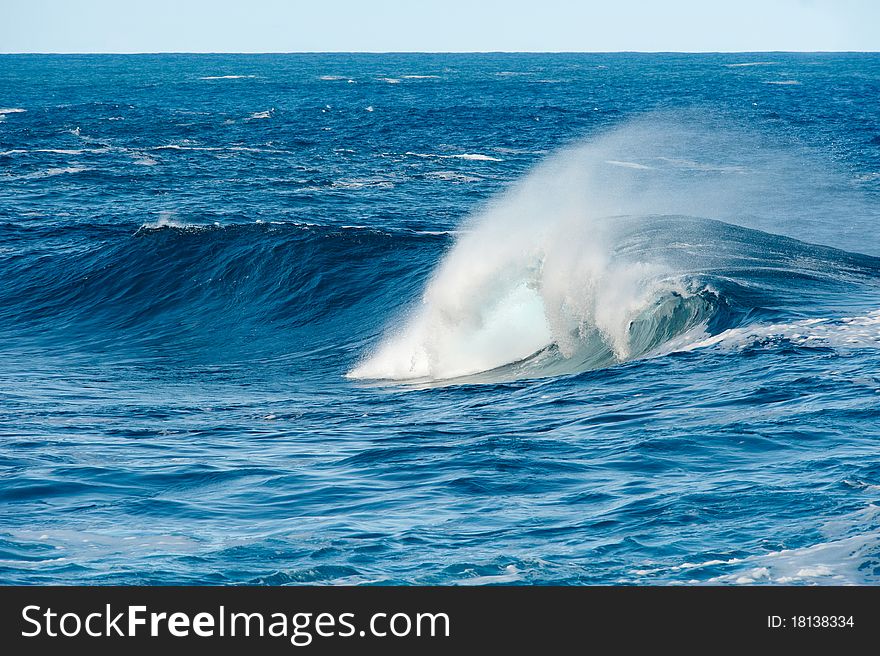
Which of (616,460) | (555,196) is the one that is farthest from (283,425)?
(555,196)

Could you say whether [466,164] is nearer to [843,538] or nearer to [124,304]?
[124,304]

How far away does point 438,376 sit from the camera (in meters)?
18.5

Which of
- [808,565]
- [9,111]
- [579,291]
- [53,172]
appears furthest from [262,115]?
[808,565]

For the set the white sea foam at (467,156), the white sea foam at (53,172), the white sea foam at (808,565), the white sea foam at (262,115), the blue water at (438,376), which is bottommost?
the white sea foam at (808,565)

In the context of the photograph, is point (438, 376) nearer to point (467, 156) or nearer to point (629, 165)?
point (629, 165)

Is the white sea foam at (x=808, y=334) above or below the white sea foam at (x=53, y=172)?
below

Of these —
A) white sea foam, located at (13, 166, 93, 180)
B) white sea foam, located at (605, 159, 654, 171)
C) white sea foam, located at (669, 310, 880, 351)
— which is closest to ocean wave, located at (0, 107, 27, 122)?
white sea foam, located at (13, 166, 93, 180)

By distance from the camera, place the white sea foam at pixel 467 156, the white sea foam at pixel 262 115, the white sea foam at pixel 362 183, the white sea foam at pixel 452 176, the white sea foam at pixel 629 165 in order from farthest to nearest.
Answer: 1. the white sea foam at pixel 262 115
2. the white sea foam at pixel 467 156
3. the white sea foam at pixel 629 165
4. the white sea foam at pixel 452 176
5. the white sea foam at pixel 362 183

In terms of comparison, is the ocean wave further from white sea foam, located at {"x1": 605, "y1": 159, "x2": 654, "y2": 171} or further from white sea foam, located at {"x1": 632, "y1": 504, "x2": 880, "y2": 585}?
white sea foam, located at {"x1": 632, "y1": 504, "x2": 880, "y2": 585}

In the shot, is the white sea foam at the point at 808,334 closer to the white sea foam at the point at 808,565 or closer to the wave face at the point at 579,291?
the wave face at the point at 579,291

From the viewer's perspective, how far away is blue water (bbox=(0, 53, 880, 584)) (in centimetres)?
852

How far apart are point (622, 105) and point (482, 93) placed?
57.8ft

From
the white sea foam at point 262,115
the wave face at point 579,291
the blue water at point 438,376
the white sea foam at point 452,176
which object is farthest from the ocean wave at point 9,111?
the wave face at point 579,291

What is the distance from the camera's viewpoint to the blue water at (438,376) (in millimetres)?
8516
